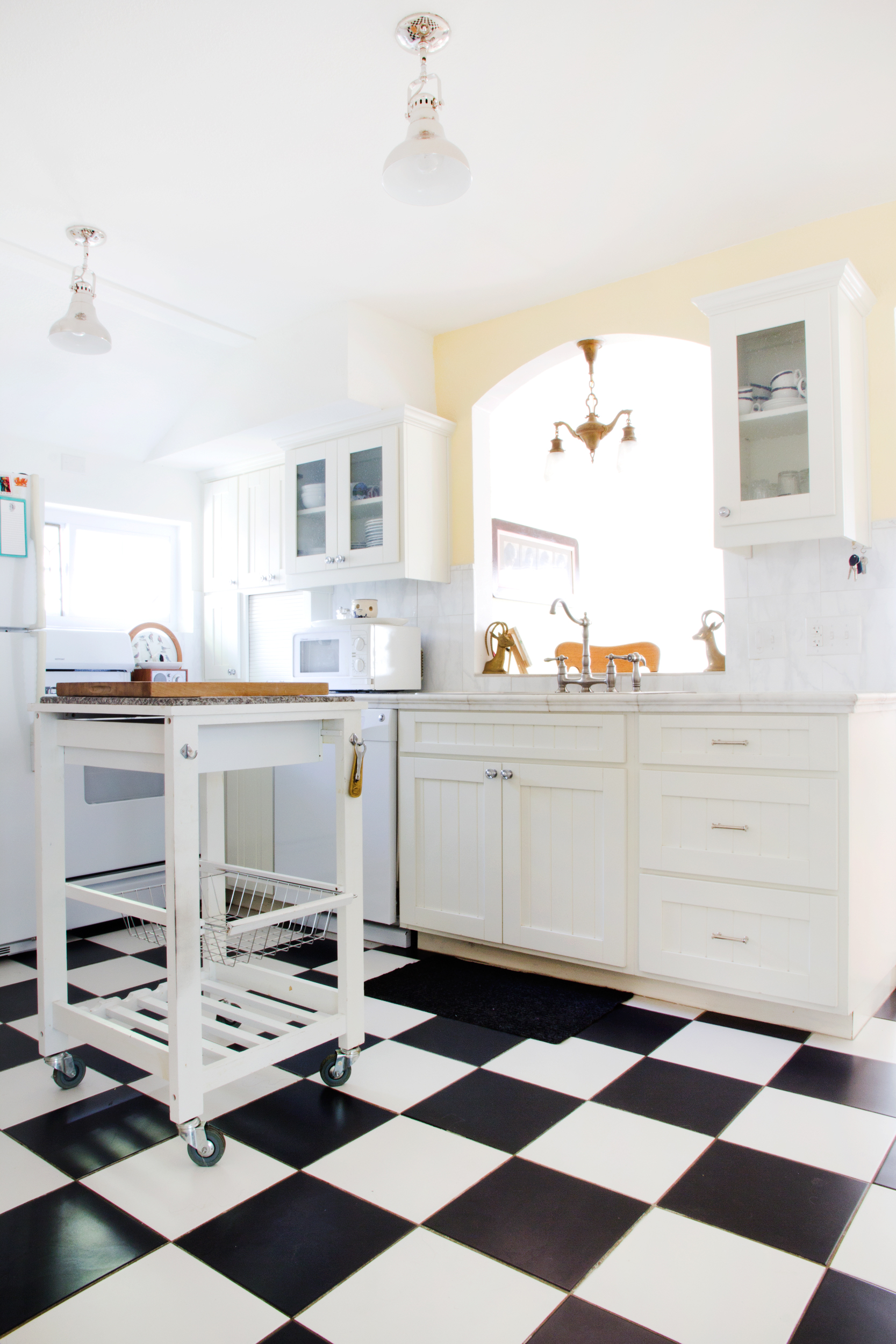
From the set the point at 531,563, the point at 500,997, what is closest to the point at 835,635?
the point at 500,997

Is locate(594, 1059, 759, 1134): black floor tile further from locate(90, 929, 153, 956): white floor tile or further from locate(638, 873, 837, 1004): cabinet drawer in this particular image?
locate(90, 929, 153, 956): white floor tile

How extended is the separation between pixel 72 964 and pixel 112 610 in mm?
1749

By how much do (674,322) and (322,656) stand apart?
1.85 m

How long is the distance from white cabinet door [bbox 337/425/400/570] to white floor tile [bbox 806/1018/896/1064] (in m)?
2.22

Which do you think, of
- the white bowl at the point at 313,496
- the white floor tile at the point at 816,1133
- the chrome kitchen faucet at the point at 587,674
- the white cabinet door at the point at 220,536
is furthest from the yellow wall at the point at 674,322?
the white floor tile at the point at 816,1133

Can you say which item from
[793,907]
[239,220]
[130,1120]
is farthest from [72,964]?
[239,220]

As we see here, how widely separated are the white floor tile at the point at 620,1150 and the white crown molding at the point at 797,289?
2281mm

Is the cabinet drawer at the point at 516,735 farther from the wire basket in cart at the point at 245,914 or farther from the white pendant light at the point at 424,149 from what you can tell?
the white pendant light at the point at 424,149

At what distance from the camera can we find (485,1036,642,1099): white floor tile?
1.97 meters

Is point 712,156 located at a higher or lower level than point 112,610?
higher

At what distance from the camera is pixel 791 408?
2.60 m

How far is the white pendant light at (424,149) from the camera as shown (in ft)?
6.24

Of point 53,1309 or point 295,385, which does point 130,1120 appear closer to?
point 53,1309

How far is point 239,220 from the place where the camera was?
9.11 feet
